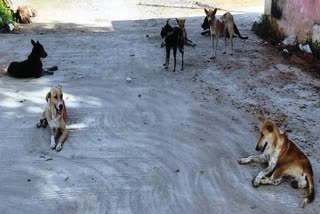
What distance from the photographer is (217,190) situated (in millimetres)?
5246

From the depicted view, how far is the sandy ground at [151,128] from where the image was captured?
16.8 feet

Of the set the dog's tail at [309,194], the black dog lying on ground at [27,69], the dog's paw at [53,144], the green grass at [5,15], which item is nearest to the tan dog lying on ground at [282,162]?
the dog's tail at [309,194]

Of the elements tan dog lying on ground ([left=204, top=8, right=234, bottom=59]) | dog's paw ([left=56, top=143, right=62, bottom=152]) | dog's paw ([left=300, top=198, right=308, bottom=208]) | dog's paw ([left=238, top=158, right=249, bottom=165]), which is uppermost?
tan dog lying on ground ([left=204, top=8, right=234, bottom=59])

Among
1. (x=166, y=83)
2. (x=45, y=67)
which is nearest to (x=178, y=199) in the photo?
(x=166, y=83)

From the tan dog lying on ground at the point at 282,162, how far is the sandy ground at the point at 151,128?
0.12m

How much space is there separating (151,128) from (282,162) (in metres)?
2.29

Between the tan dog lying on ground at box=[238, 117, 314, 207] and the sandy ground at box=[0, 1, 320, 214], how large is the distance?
125 millimetres

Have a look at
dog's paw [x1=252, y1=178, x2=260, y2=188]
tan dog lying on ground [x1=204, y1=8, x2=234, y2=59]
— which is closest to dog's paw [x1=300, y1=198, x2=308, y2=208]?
dog's paw [x1=252, y1=178, x2=260, y2=188]

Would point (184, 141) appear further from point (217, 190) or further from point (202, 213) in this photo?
point (202, 213)

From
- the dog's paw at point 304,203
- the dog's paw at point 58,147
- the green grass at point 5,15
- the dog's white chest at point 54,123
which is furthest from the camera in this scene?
the green grass at point 5,15

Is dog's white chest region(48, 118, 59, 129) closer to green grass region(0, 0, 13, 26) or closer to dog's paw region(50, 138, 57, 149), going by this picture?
dog's paw region(50, 138, 57, 149)

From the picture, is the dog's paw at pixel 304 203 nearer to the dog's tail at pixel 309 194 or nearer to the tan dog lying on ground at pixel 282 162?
the dog's tail at pixel 309 194

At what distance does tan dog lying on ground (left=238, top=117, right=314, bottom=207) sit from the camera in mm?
5148

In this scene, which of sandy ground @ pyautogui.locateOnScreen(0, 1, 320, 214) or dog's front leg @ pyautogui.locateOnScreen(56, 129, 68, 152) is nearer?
sandy ground @ pyautogui.locateOnScreen(0, 1, 320, 214)
